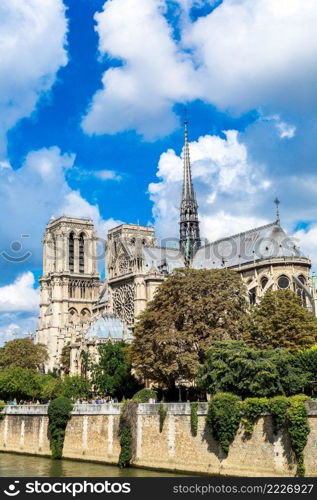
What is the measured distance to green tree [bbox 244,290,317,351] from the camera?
53531mm

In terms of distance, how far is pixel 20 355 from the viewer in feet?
294

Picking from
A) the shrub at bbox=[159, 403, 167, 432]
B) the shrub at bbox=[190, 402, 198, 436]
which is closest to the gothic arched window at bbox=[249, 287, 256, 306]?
the shrub at bbox=[159, 403, 167, 432]

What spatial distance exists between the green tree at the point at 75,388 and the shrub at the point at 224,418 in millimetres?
28968

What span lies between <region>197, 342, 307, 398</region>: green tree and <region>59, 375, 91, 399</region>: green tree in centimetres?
2468

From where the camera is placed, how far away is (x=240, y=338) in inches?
2219

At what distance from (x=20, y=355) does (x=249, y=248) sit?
30956 millimetres

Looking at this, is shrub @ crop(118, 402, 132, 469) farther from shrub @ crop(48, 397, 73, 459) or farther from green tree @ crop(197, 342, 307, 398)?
shrub @ crop(48, 397, 73, 459)

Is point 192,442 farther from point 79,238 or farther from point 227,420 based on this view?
point 79,238

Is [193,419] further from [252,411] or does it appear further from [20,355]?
[20,355]

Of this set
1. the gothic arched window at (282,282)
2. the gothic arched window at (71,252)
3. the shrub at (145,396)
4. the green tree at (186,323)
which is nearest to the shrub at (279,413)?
the shrub at (145,396)

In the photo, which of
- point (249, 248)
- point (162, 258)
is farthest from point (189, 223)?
point (249, 248)

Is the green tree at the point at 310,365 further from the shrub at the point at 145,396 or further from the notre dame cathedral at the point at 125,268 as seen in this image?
the notre dame cathedral at the point at 125,268
